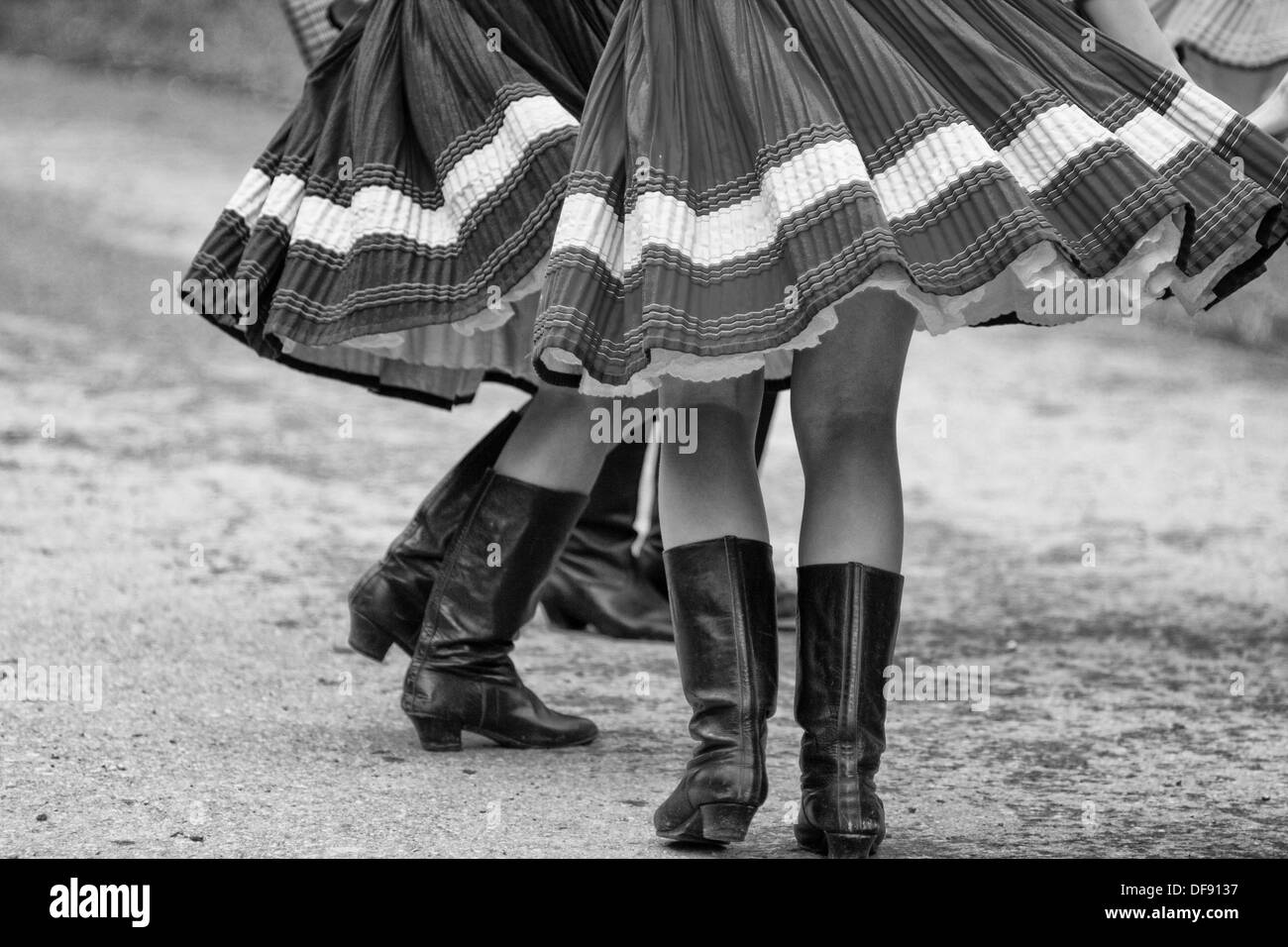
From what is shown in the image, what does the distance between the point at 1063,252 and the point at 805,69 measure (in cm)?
35

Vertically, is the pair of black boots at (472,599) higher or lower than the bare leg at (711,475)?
lower

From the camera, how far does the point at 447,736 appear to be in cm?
252

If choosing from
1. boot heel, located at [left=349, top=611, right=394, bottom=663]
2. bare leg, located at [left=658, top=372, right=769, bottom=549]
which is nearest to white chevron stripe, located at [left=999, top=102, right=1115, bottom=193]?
bare leg, located at [left=658, top=372, right=769, bottom=549]

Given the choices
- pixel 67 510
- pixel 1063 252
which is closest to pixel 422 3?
pixel 1063 252

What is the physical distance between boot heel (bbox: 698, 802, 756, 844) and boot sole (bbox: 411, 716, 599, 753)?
0.65 metres

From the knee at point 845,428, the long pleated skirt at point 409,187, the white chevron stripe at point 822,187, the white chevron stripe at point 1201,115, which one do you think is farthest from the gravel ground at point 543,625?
the white chevron stripe at point 1201,115

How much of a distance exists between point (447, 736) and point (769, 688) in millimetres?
697

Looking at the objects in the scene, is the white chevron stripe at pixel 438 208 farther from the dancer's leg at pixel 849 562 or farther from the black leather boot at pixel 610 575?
the black leather boot at pixel 610 575

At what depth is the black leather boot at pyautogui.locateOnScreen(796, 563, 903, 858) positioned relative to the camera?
1.92 metres

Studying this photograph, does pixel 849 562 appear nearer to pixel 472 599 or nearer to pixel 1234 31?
pixel 472 599

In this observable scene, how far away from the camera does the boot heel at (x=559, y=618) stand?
11.4 ft

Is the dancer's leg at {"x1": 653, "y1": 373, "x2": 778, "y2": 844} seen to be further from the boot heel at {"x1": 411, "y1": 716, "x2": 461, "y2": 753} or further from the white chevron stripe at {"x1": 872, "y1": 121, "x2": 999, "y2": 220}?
the boot heel at {"x1": 411, "y1": 716, "x2": 461, "y2": 753}

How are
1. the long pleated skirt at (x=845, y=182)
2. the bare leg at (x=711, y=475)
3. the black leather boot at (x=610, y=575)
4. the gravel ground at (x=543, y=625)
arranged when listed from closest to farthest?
the long pleated skirt at (x=845, y=182), the bare leg at (x=711, y=475), the gravel ground at (x=543, y=625), the black leather boot at (x=610, y=575)

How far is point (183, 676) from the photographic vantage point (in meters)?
2.86
